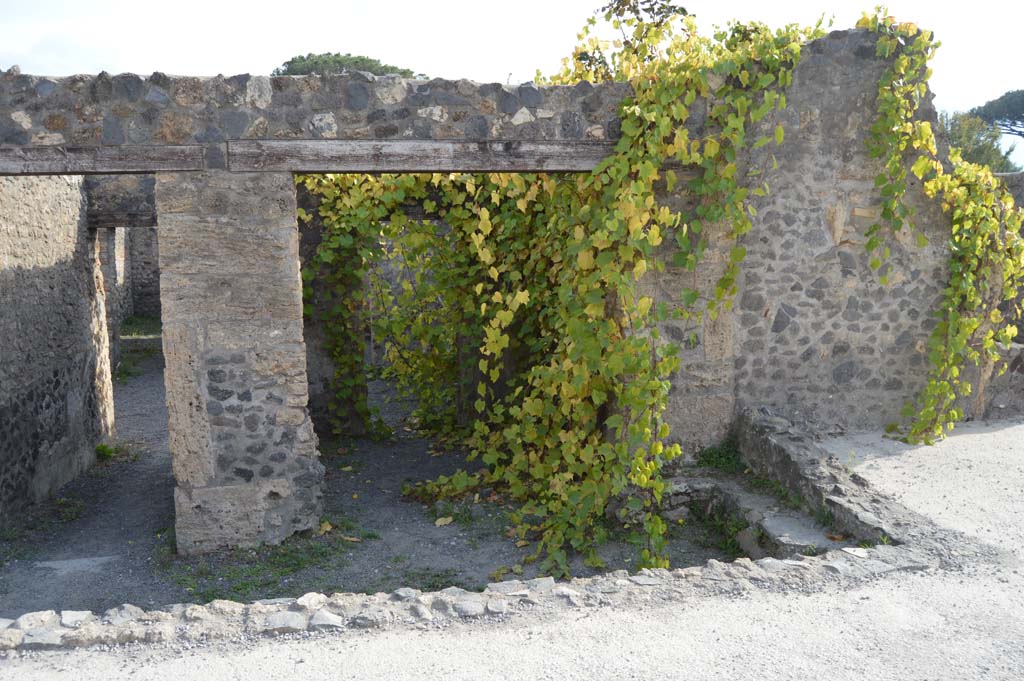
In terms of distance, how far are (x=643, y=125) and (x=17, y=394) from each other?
5.09 meters

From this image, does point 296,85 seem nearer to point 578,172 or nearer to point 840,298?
point 578,172

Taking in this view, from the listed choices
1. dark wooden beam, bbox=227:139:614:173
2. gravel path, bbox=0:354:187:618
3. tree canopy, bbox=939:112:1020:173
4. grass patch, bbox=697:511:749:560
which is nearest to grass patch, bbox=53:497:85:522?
gravel path, bbox=0:354:187:618

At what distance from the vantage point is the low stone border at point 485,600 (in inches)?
140

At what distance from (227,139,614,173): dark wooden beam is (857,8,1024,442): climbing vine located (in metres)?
1.99

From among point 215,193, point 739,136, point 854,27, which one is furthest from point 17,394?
point 854,27

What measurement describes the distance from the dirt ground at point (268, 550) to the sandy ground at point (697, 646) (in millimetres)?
1554

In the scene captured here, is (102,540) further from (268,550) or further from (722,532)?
(722,532)

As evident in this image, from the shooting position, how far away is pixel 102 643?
3.53 meters

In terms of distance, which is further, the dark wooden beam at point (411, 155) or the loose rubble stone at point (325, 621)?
the dark wooden beam at point (411, 155)

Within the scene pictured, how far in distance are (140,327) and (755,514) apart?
45.7 ft

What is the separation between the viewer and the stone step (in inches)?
189

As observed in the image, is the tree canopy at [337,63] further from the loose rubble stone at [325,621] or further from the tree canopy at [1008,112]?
the loose rubble stone at [325,621]

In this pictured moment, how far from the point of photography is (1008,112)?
3262 cm

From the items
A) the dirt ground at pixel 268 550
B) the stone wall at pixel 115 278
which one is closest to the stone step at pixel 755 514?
the dirt ground at pixel 268 550
